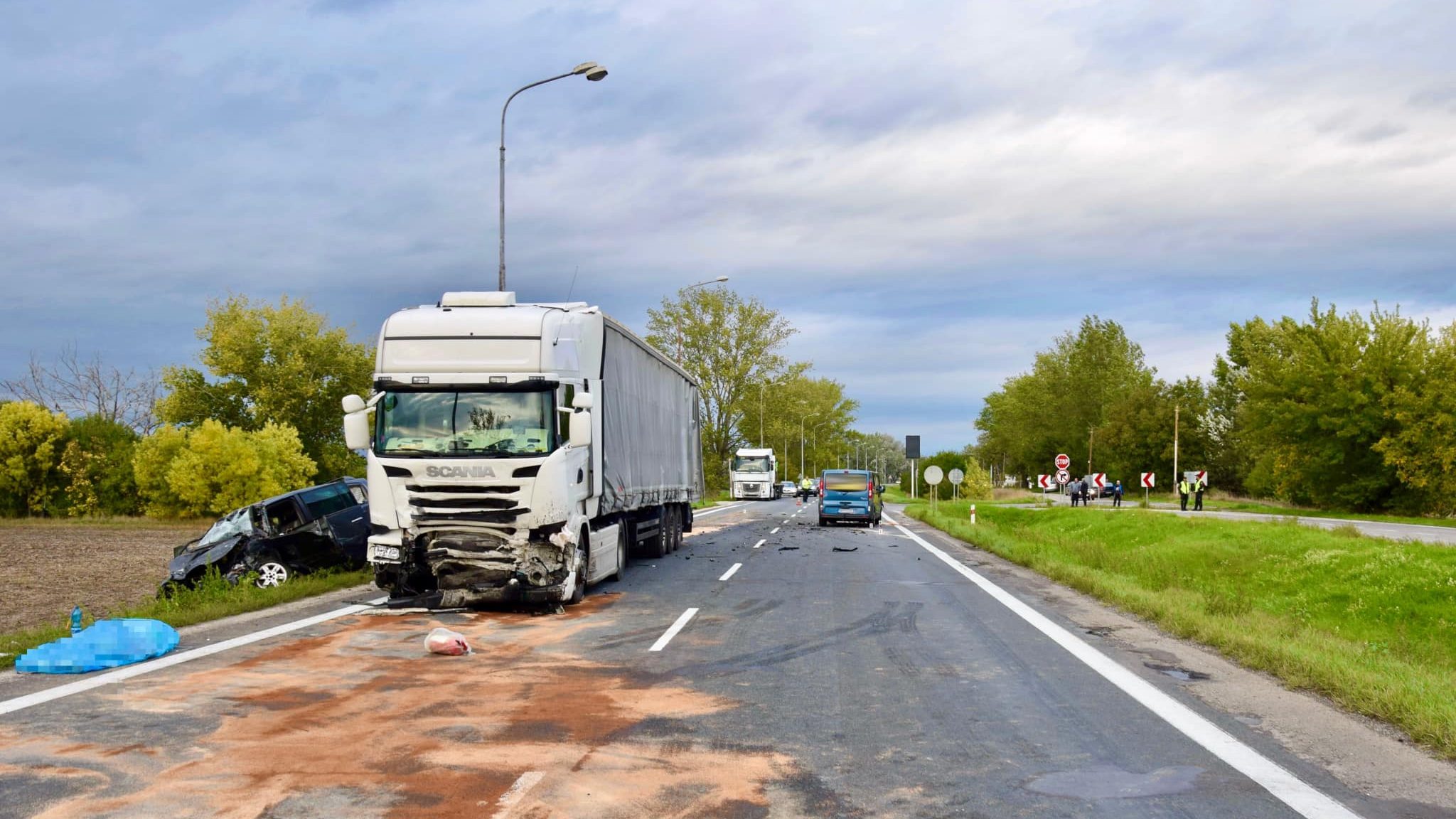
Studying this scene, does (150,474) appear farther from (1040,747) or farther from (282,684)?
(1040,747)

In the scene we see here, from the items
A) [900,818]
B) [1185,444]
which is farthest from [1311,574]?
[1185,444]

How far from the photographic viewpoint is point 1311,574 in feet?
65.1

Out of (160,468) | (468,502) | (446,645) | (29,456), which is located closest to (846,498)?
(468,502)

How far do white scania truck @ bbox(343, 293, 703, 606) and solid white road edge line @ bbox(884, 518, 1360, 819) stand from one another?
18.7 ft

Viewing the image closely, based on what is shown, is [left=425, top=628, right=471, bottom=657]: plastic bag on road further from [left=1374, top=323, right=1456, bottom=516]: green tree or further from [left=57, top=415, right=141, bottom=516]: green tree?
[left=1374, top=323, right=1456, bottom=516]: green tree

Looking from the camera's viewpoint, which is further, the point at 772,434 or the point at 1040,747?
the point at 772,434

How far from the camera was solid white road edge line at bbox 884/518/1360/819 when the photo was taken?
5078 millimetres

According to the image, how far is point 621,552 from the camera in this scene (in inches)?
677

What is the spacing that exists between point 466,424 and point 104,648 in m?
4.54

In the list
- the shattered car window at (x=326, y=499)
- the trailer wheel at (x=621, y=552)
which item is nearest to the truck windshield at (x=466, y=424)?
the trailer wheel at (x=621, y=552)

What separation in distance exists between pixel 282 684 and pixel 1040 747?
5.51m

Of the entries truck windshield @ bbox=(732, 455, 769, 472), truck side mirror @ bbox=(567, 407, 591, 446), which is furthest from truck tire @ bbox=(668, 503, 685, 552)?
truck windshield @ bbox=(732, 455, 769, 472)

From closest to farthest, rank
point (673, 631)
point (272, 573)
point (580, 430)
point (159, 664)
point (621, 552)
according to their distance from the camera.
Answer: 1. point (159, 664)
2. point (673, 631)
3. point (580, 430)
4. point (272, 573)
5. point (621, 552)

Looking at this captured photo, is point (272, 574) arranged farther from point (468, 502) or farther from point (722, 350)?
point (722, 350)
